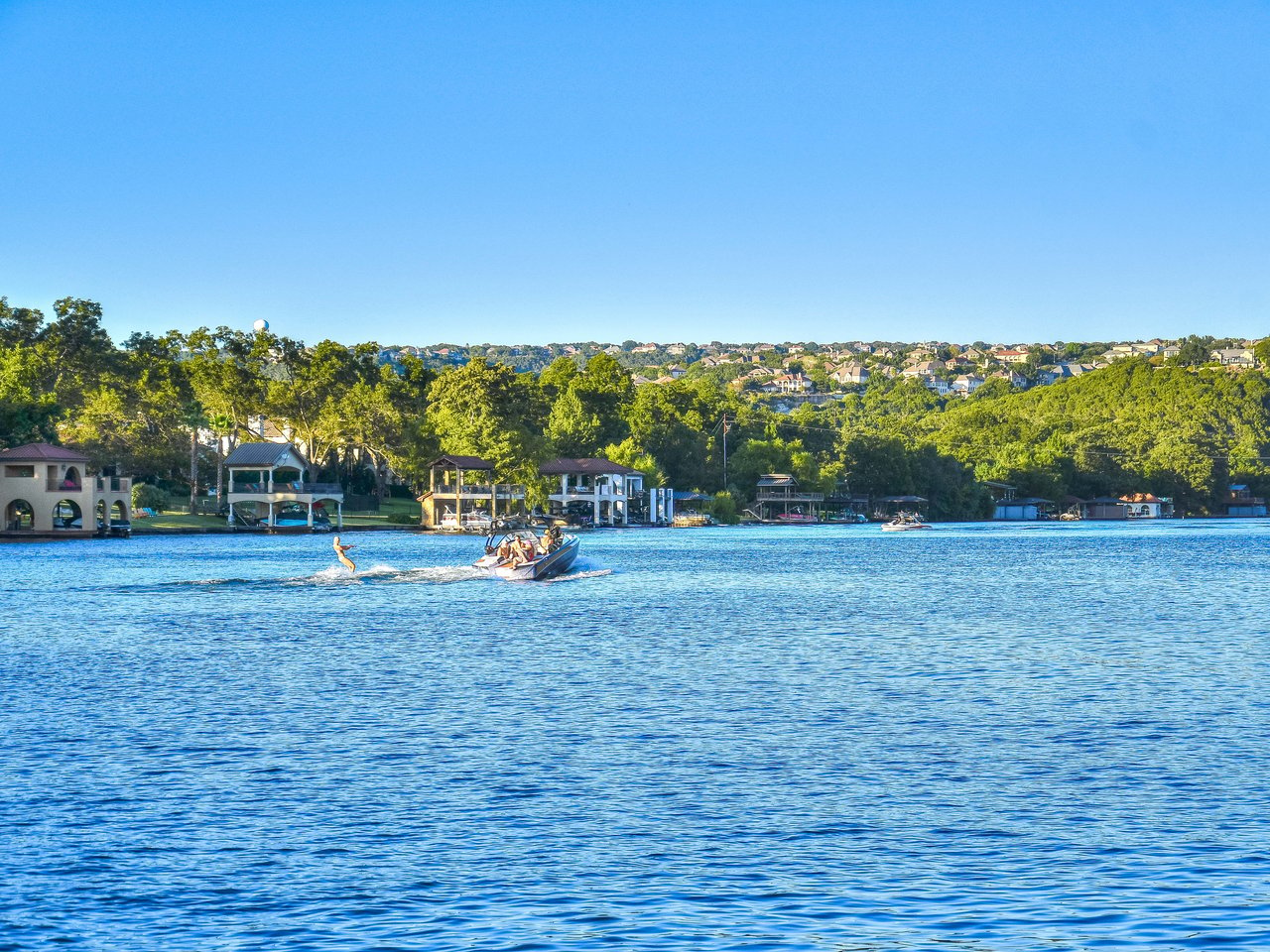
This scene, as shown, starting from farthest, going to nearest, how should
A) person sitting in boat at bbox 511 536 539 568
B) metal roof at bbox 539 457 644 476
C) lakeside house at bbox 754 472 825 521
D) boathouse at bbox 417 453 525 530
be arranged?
lakeside house at bbox 754 472 825 521 < metal roof at bbox 539 457 644 476 < boathouse at bbox 417 453 525 530 < person sitting in boat at bbox 511 536 539 568

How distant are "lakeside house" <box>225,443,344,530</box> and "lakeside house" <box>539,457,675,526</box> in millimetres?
21796

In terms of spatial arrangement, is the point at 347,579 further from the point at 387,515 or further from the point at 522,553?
the point at 387,515

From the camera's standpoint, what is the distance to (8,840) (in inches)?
605

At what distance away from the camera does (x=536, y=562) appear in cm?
5941

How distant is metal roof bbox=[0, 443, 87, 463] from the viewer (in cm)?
9475

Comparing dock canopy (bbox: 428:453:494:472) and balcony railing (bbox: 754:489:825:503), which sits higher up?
dock canopy (bbox: 428:453:494:472)

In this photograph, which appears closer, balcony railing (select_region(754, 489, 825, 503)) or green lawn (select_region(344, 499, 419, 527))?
green lawn (select_region(344, 499, 419, 527))

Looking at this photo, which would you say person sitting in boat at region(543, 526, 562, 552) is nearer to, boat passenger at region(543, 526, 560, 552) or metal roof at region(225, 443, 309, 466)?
boat passenger at region(543, 526, 560, 552)

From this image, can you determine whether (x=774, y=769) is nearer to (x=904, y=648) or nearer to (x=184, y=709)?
(x=184, y=709)

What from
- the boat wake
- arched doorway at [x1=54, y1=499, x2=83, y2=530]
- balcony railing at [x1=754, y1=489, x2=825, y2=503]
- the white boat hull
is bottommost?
the boat wake

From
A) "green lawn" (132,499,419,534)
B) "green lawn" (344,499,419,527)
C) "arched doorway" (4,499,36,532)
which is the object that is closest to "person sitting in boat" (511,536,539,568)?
"arched doorway" (4,499,36,532)

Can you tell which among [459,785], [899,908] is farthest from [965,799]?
[459,785]

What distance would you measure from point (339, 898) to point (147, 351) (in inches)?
5209

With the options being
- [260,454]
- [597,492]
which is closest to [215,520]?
[260,454]
